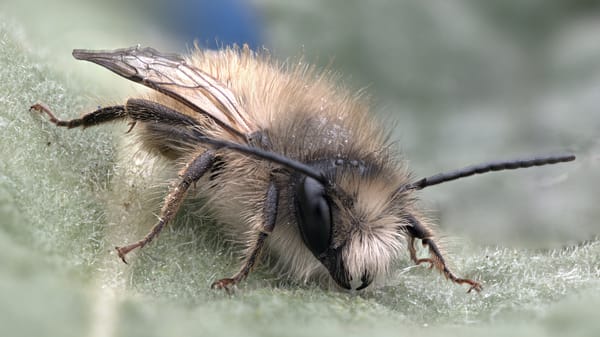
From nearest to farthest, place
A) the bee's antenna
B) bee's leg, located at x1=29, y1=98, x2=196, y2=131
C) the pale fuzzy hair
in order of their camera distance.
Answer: the bee's antenna → the pale fuzzy hair → bee's leg, located at x1=29, y1=98, x2=196, y2=131

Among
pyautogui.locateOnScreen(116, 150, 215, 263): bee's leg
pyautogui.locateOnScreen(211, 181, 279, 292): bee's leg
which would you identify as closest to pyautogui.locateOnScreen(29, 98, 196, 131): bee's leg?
pyautogui.locateOnScreen(116, 150, 215, 263): bee's leg

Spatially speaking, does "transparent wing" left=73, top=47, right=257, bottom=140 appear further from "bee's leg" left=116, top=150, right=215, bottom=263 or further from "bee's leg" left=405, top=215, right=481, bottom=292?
"bee's leg" left=405, top=215, right=481, bottom=292

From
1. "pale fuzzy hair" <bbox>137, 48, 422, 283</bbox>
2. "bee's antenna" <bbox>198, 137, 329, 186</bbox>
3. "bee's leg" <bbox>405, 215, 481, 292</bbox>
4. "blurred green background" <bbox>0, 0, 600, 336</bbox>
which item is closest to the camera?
"blurred green background" <bbox>0, 0, 600, 336</bbox>

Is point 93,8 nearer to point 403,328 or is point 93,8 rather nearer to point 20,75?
point 20,75

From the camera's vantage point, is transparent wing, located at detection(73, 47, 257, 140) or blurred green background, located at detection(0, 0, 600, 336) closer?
blurred green background, located at detection(0, 0, 600, 336)

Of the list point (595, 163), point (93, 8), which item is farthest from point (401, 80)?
point (93, 8)

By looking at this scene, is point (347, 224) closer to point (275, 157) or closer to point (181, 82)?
point (275, 157)

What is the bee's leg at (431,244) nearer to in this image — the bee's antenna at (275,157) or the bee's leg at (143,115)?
the bee's antenna at (275,157)
